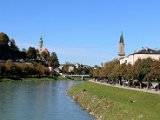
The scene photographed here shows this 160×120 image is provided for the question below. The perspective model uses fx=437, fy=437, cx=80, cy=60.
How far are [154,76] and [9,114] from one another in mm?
29558

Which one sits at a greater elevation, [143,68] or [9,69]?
[9,69]

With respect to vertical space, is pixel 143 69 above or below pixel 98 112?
above

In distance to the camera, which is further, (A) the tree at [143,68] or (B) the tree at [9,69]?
(B) the tree at [9,69]

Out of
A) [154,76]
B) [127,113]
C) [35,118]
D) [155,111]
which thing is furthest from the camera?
[154,76]

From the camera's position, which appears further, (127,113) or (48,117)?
(48,117)

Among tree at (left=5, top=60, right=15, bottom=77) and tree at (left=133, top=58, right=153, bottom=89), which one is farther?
tree at (left=5, top=60, right=15, bottom=77)

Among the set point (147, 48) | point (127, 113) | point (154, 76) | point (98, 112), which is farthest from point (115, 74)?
point (127, 113)

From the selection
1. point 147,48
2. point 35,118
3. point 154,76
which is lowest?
point 35,118

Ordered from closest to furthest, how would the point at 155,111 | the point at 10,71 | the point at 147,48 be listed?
1. the point at 155,111
2. the point at 147,48
3. the point at 10,71

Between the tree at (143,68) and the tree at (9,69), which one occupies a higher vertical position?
the tree at (9,69)

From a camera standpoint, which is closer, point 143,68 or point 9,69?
point 143,68

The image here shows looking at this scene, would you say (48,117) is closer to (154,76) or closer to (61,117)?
(61,117)

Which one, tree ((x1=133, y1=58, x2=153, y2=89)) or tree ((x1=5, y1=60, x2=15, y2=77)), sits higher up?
tree ((x1=5, y1=60, x2=15, y2=77))

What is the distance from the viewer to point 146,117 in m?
32.1
